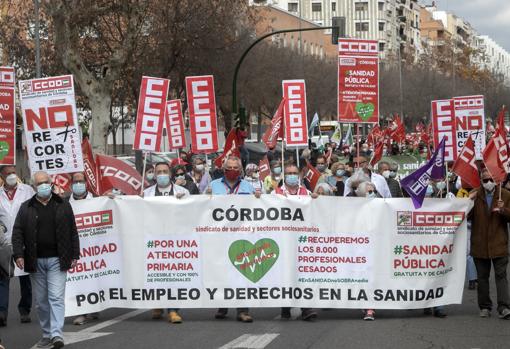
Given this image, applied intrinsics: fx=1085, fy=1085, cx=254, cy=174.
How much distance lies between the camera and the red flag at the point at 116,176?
13508 mm

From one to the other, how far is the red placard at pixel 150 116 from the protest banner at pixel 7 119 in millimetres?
1982

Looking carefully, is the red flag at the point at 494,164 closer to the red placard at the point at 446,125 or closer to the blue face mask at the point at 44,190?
the blue face mask at the point at 44,190

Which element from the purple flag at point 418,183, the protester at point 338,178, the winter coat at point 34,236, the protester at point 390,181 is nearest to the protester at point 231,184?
the purple flag at point 418,183

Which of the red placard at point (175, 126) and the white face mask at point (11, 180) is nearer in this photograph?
the white face mask at point (11, 180)

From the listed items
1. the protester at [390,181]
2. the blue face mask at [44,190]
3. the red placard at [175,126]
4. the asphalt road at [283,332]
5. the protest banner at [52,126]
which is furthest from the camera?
the red placard at [175,126]

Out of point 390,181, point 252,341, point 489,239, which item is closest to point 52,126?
point 252,341

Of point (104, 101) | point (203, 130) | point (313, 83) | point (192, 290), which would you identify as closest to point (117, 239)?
point (192, 290)

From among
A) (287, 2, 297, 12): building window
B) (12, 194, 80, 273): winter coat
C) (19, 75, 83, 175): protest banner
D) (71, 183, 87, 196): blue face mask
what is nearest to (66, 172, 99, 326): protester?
(71, 183, 87, 196): blue face mask

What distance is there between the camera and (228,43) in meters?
44.9

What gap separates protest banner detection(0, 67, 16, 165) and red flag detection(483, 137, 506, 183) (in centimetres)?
673

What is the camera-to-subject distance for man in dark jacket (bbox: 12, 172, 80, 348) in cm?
1048

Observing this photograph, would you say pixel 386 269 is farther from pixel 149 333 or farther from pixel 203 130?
pixel 203 130

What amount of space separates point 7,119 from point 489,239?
730cm

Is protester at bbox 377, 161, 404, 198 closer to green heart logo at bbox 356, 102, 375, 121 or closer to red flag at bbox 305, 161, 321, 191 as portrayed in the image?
red flag at bbox 305, 161, 321, 191
